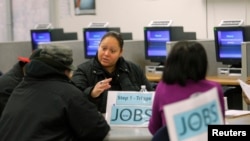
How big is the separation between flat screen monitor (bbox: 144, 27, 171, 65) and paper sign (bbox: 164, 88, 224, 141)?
4860mm

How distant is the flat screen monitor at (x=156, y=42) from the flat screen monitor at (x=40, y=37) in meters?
1.56

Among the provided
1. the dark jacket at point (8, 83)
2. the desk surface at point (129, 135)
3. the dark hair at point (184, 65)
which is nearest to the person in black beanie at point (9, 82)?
the dark jacket at point (8, 83)

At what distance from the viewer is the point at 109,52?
366 centimetres

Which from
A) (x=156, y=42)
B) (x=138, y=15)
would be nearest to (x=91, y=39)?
(x=156, y=42)

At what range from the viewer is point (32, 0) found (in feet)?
28.4

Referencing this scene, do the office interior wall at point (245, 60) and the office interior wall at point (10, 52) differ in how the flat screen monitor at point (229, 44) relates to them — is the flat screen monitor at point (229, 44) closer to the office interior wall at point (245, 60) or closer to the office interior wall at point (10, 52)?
the office interior wall at point (245, 60)

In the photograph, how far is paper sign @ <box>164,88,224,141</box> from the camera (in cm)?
125

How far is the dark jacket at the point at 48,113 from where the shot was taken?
257 cm

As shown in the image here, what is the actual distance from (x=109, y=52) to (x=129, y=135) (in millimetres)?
1015

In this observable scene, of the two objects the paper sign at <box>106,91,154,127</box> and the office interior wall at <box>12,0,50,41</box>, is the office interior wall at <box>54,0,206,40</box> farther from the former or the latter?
the paper sign at <box>106,91,154,127</box>

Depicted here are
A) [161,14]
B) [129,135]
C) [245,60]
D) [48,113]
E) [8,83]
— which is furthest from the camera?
[161,14]

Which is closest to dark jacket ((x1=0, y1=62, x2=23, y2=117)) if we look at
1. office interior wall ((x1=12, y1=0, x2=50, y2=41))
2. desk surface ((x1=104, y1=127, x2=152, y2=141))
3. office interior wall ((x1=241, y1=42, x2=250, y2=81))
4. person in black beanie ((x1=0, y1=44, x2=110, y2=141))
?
person in black beanie ((x1=0, y1=44, x2=110, y2=141))

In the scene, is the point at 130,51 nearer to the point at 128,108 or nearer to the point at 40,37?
the point at 40,37

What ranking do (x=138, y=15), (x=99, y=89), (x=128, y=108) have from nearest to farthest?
(x=128, y=108) → (x=99, y=89) → (x=138, y=15)
